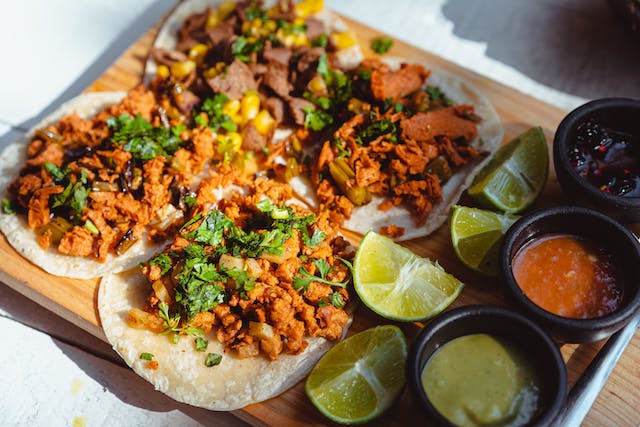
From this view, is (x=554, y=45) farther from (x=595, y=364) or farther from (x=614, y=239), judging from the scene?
(x=595, y=364)

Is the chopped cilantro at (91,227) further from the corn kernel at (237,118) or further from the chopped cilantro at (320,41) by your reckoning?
the chopped cilantro at (320,41)

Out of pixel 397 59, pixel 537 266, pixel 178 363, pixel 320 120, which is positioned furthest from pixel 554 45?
pixel 178 363

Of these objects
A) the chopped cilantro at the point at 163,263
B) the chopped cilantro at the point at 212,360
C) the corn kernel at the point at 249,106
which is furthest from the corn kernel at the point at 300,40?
the chopped cilantro at the point at 212,360

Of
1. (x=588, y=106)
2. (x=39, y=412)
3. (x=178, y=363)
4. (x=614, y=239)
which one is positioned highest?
(x=588, y=106)

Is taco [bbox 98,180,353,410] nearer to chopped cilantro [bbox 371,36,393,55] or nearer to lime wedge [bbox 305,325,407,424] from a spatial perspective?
lime wedge [bbox 305,325,407,424]

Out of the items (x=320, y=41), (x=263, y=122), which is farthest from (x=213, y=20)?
(x=263, y=122)

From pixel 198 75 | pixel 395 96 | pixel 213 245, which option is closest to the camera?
pixel 213 245

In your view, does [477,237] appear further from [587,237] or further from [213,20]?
[213,20]
